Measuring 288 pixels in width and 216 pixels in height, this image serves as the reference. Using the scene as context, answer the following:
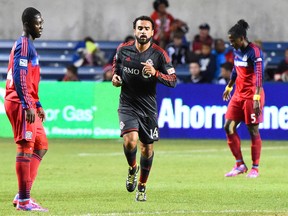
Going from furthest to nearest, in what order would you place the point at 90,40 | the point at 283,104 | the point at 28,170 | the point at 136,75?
the point at 90,40
the point at 283,104
the point at 136,75
the point at 28,170

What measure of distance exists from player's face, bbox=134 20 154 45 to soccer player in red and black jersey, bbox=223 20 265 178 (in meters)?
3.62

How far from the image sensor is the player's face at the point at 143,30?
11844 millimetres

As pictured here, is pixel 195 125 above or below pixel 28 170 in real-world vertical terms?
below

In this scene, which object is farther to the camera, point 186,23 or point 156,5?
point 186,23

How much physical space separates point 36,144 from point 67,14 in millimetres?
18118

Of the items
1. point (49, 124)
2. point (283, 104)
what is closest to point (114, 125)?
point (49, 124)

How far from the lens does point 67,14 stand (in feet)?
95.0

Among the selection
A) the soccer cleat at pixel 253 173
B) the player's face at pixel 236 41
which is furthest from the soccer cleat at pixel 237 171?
the player's face at pixel 236 41

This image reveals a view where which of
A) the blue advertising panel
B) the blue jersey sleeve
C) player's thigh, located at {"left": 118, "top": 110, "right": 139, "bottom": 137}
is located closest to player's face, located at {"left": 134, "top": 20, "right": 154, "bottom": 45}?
player's thigh, located at {"left": 118, "top": 110, "right": 139, "bottom": 137}

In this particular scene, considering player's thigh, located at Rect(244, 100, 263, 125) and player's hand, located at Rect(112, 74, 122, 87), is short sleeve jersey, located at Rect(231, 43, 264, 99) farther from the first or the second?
player's hand, located at Rect(112, 74, 122, 87)

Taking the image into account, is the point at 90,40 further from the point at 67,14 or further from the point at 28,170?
the point at 28,170

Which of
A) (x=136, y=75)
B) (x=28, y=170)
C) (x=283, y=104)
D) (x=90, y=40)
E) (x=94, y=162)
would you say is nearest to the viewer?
(x=28, y=170)

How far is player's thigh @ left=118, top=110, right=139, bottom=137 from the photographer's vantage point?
12.0m

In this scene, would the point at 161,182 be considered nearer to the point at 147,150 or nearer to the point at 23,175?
the point at 147,150
